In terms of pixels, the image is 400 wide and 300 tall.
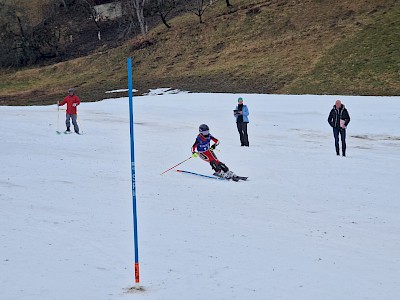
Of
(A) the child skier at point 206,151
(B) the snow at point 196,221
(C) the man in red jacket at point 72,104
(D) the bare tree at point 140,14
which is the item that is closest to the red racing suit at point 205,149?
(A) the child skier at point 206,151

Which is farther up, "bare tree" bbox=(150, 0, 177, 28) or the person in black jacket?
"bare tree" bbox=(150, 0, 177, 28)

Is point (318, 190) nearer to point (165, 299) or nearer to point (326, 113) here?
point (165, 299)

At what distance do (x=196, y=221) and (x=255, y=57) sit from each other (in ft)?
143

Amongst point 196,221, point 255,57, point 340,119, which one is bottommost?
point 196,221

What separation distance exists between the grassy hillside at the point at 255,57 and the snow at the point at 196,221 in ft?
76.2

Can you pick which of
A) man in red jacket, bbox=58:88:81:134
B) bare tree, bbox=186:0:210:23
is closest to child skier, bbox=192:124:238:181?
man in red jacket, bbox=58:88:81:134

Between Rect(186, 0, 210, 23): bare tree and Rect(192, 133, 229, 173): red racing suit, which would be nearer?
Rect(192, 133, 229, 173): red racing suit

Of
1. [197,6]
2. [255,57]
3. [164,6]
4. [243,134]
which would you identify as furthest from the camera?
[164,6]

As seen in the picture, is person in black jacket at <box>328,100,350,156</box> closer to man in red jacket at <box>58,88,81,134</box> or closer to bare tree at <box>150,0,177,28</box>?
man in red jacket at <box>58,88,81,134</box>

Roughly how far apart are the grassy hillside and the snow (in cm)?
2323

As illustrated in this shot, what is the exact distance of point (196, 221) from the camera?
10.8 metres

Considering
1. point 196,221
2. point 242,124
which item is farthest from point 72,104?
point 196,221

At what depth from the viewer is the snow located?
25.6ft

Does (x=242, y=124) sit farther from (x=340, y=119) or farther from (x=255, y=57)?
(x=255, y=57)
